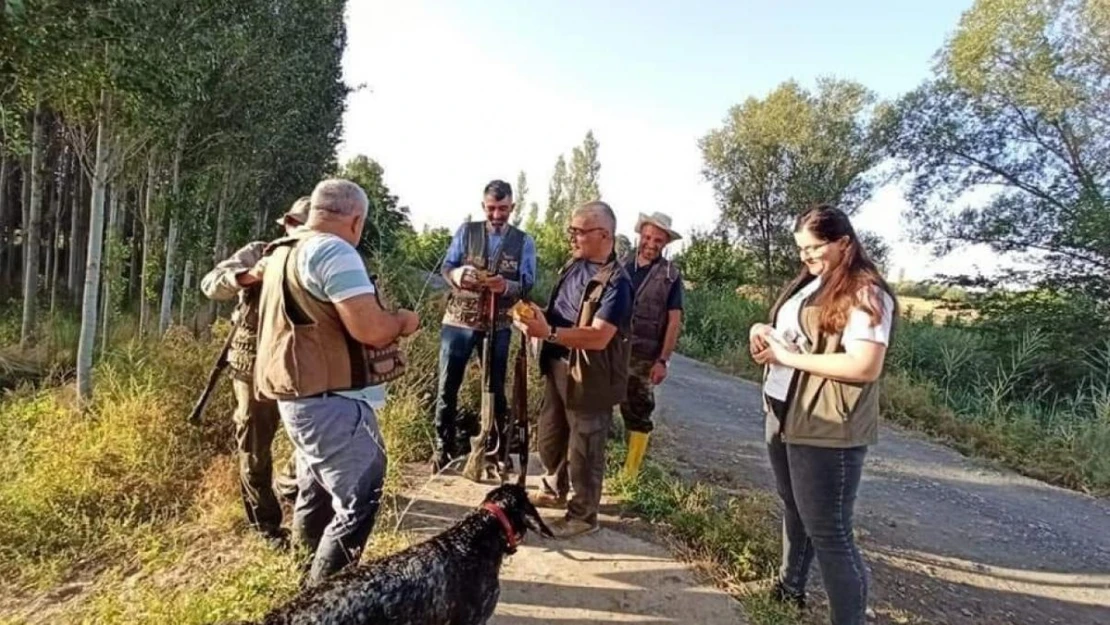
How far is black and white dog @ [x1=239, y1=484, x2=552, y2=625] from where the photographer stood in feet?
6.46

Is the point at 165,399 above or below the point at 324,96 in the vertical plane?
below

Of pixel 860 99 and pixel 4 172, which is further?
pixel 860 99

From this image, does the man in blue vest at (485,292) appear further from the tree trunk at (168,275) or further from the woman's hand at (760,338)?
the tree trunk at (168,275)

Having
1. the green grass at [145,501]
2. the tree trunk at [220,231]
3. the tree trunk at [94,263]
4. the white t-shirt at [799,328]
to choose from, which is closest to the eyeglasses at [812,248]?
the white t-shirt at [799,328]

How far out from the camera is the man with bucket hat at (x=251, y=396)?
3.30 m

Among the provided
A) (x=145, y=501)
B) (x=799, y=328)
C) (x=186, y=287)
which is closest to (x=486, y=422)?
(x=799, y=328)

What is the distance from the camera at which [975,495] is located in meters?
5.90

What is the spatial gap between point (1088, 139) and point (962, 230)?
7.25ft

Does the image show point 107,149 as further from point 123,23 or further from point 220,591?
point 220,591

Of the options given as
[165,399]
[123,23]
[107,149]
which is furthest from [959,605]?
[107,149]

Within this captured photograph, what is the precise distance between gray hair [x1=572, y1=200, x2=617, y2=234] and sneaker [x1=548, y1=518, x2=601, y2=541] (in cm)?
158

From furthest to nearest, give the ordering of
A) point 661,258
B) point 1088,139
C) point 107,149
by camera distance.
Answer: point 1088,139 < point 107,149 < point 661,258

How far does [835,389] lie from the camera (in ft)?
8.21

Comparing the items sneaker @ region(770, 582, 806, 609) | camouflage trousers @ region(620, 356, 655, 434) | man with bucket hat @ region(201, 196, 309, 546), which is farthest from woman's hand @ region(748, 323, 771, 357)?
man with bucket hat @ region(201, 196, 309, 546)
